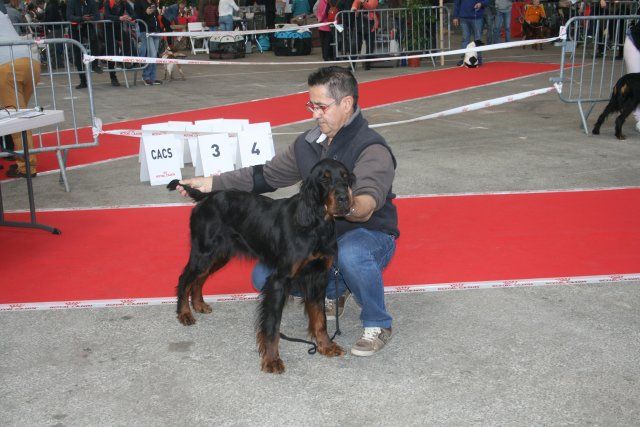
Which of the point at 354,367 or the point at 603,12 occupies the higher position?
the point at 603,12

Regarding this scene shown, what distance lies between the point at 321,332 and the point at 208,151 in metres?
3.54

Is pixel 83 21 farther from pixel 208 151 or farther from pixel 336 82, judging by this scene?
pixel 336 82

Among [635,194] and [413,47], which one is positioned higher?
[413,47]

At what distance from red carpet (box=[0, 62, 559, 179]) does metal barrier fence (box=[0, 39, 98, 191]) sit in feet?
0.47

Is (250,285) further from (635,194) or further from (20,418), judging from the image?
(635,194)

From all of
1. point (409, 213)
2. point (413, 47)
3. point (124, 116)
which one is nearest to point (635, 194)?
point (409, 213)

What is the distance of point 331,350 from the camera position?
3.56 metres

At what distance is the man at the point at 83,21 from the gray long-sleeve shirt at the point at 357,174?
1078 cm

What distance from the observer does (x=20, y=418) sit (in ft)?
9.93

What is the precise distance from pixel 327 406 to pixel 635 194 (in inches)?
158

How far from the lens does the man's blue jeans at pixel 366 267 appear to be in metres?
3.51

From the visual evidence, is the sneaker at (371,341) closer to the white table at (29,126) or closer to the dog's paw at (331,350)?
the dog's paw at (331,350)

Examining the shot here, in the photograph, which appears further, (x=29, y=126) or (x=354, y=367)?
(x=29, y=126)

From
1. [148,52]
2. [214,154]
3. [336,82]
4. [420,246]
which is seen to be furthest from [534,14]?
[336,82]
